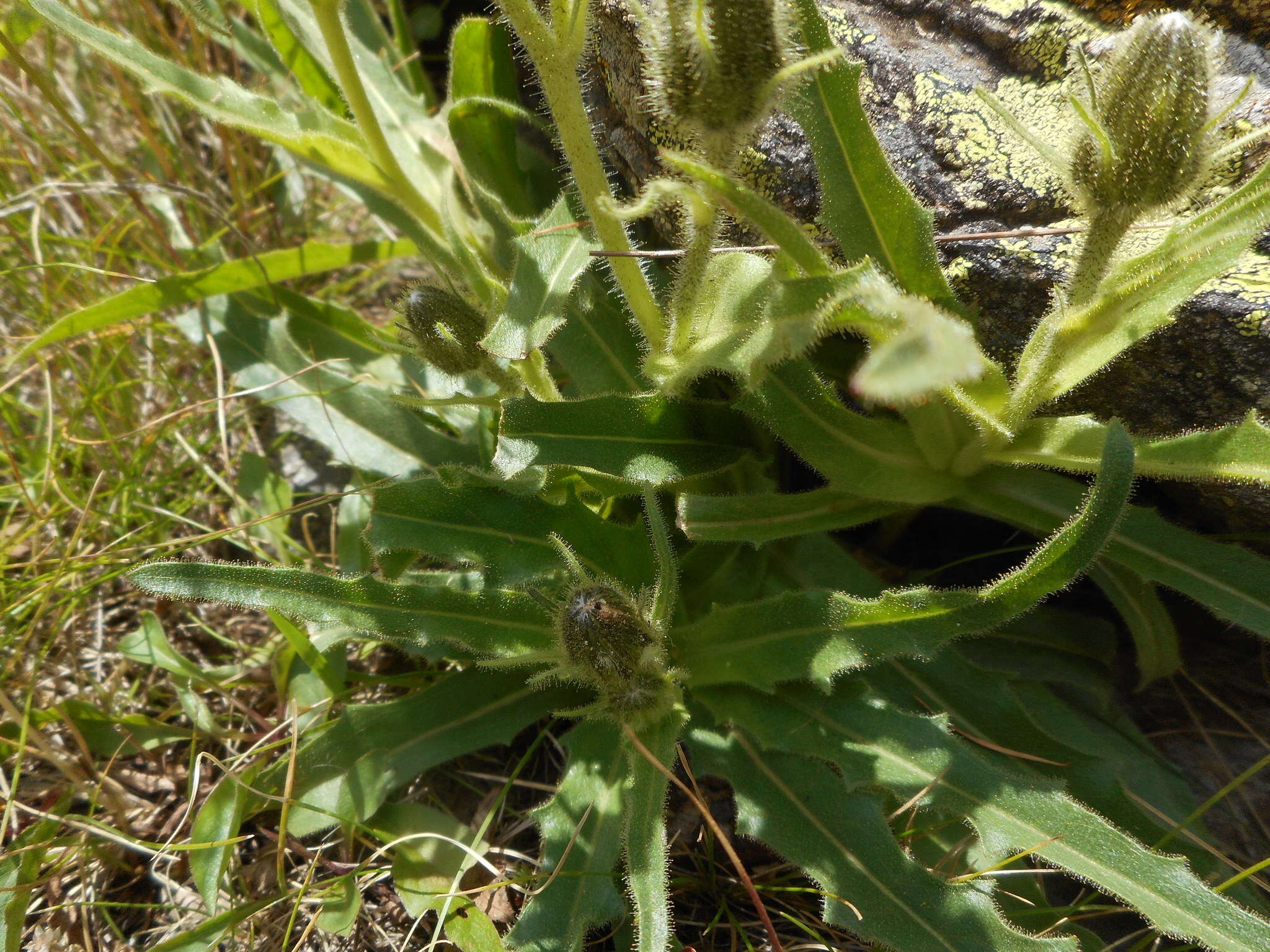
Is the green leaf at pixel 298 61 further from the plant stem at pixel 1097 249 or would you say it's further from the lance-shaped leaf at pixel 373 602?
the plant stem at pixel 1097 249

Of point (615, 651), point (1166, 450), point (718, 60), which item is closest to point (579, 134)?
point (718, 60)

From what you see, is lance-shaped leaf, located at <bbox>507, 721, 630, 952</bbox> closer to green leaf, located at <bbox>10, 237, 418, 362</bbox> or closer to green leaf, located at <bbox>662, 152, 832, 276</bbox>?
green leaf, located at <bbox>662, 152, 832, 276</bbox>

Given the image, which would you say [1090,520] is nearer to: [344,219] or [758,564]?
[758,564]

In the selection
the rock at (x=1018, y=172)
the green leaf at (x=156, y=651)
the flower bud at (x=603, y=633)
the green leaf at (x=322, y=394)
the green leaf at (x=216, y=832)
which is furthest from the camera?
the green leaf at (x=322, y=394)

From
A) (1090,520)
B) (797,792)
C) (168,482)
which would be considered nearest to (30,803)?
(168,482)

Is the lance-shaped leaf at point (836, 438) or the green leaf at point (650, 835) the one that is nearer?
the green leaf at point (650, 835)

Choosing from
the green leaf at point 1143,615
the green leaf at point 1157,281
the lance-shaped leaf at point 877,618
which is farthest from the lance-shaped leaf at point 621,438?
the green leaf at point 1143,615

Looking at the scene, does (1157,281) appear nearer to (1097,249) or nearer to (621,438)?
(1097,249)
